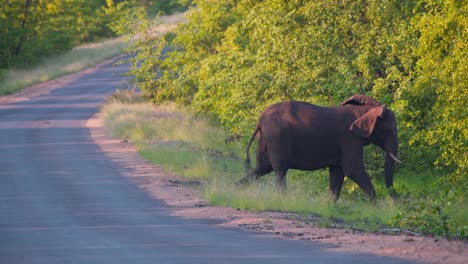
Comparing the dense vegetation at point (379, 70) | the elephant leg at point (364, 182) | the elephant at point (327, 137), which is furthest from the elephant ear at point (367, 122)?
the dense vegetation at point (379, 70)

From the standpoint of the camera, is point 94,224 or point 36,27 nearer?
point 94,224

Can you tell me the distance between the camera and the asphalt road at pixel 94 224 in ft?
32.7

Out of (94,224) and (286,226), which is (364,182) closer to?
(286,226)

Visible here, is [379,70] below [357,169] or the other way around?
the other way around

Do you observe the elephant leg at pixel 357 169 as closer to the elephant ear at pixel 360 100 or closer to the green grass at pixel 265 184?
the green grass at pixel 265 184

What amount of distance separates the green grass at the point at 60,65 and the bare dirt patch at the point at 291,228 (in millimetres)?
27117

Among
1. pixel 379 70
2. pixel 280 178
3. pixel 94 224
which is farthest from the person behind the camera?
pixel 379 70

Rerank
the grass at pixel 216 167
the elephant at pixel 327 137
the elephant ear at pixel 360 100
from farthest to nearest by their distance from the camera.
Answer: the elephant ear at pixel 360 100, the elephant at pixel 327 137, the grass at pixel 216 167

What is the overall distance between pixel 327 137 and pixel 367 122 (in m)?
0.80

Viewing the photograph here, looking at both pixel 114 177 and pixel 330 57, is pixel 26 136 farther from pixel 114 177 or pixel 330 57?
pixel 330 57

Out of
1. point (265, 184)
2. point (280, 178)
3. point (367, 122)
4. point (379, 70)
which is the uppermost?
point (379, 70)

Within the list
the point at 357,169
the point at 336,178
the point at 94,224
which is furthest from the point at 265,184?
the point at 94,224

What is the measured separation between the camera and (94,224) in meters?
12.6

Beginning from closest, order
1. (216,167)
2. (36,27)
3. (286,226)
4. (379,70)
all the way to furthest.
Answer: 1. (286,226)
2. (379,70)
3. (216,167)
4. (36,27)
